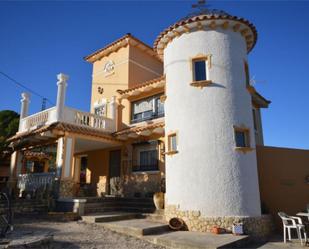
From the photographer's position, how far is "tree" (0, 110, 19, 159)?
16283mm

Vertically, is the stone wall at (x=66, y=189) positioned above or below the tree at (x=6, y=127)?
below

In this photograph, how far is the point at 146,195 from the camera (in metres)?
14.5

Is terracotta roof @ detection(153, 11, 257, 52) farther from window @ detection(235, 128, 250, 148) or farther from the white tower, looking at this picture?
window @ detection(235, 128, 250, 148)

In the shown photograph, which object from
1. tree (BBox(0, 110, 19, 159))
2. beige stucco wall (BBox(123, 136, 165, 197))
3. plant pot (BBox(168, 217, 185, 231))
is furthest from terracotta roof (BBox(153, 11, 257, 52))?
tree (BBox(0, 110, 19, 159))

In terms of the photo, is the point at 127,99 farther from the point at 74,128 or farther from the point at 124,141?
the point at 74,128

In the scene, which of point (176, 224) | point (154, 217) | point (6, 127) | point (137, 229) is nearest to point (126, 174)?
point (154, 217)

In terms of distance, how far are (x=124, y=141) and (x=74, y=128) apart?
387 centimetres

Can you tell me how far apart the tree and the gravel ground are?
745 centimetres

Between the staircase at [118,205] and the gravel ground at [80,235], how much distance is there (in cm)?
173

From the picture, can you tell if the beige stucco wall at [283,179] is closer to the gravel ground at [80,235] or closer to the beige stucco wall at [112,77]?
the gravel ground at [80,235]

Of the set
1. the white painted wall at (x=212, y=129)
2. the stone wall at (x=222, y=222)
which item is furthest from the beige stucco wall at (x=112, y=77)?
the stone wall at (x=222, y=222)

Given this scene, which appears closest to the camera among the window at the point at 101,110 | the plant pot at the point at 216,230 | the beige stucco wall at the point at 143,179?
the plant pot at the point at 216,230

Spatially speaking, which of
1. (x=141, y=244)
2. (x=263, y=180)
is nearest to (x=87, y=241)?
(x=141, y=244)

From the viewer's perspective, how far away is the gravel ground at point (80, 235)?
24.7 ft
